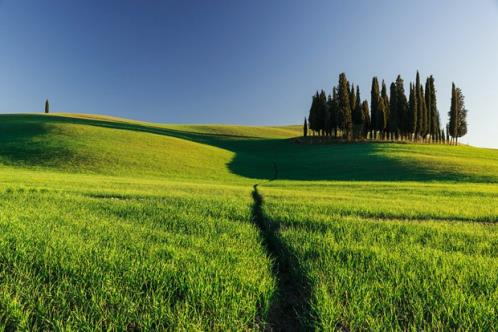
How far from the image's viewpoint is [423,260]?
181 inches

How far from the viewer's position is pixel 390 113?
68.4m

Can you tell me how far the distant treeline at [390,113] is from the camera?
67.7 metres

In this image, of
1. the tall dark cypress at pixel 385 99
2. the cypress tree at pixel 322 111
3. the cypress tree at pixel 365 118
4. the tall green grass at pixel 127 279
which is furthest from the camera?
the cypress tree at pixel 322 111

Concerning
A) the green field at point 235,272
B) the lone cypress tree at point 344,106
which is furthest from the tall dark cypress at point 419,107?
the green field at point 235,272

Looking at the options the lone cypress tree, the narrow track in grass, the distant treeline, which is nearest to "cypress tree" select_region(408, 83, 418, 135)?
the distant treeline

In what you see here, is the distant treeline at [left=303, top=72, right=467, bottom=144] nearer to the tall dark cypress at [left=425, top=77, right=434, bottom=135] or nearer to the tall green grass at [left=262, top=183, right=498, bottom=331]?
the tall dark cypress at [left=425, top=77, right=434, bottom=135]

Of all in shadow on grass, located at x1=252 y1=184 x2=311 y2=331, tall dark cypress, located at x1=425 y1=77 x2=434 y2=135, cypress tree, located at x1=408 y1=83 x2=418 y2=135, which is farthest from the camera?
tall dark cypress, located at x1=425 y1=77 x2=434 y2=135

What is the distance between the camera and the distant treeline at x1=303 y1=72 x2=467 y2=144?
67688mm

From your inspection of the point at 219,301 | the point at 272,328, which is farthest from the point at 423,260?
the point at 219,301

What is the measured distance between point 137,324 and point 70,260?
1.69m

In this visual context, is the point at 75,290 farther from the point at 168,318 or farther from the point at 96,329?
the point at 168,318

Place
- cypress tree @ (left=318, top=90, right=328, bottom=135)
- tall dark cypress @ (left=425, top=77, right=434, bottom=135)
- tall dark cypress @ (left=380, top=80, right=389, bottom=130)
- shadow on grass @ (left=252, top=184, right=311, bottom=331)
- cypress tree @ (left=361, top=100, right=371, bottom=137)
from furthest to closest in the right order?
cypress tree @ (left=318, top=90, right=328, bottom=135) < cypress tree @ (left=361, top=100, right=371, bottom=137) < tall dark cypress @ (left=425, top=77, right=434, bottom=135) < tall dark cypress @ (left=380, top=80, right=389, bottom=130) < shadow on grass @ (left=252, top=184, right=311, bottom=331)

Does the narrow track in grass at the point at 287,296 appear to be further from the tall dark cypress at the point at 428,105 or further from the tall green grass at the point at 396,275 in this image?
the tall dark cypress at the point at 428,105

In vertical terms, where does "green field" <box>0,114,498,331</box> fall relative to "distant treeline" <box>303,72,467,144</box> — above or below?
below
